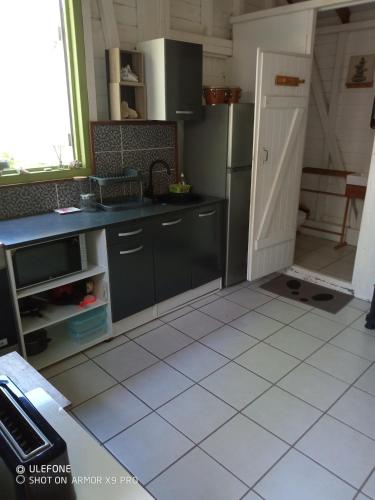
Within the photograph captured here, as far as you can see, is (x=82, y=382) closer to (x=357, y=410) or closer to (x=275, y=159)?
(x=357, y=410)

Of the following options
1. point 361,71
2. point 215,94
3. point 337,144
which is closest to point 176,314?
point 215,94

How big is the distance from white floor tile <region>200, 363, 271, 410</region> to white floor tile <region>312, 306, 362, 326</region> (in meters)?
1.01

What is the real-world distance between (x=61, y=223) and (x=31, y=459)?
1914 millimetres

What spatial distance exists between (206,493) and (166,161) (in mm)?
2530

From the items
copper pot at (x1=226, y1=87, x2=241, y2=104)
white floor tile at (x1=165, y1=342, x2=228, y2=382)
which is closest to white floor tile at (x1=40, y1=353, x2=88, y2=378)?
white floor tile at (x1=165, y1=342, x2=228, y2=382)

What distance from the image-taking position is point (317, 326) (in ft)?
9.40

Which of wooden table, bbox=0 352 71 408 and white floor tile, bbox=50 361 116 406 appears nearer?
wooden table, bbox=0 352 71 408

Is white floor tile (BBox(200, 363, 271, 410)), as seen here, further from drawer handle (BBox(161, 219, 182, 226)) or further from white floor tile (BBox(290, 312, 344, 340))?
drawer handle (BBox(161, 219, 182, 226))

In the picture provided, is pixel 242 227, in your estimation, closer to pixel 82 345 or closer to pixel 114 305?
pixel 114 305

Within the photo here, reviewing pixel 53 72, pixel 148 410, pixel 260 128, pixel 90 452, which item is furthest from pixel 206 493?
pixel 53 72

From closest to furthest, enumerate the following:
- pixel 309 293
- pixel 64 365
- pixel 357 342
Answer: pixel 64 365
pixel 357 342
pixel 309 293

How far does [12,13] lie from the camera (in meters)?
2.39

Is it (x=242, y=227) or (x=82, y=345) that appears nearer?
(x=82, y=345)

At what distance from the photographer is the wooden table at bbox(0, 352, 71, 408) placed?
1.04 m
